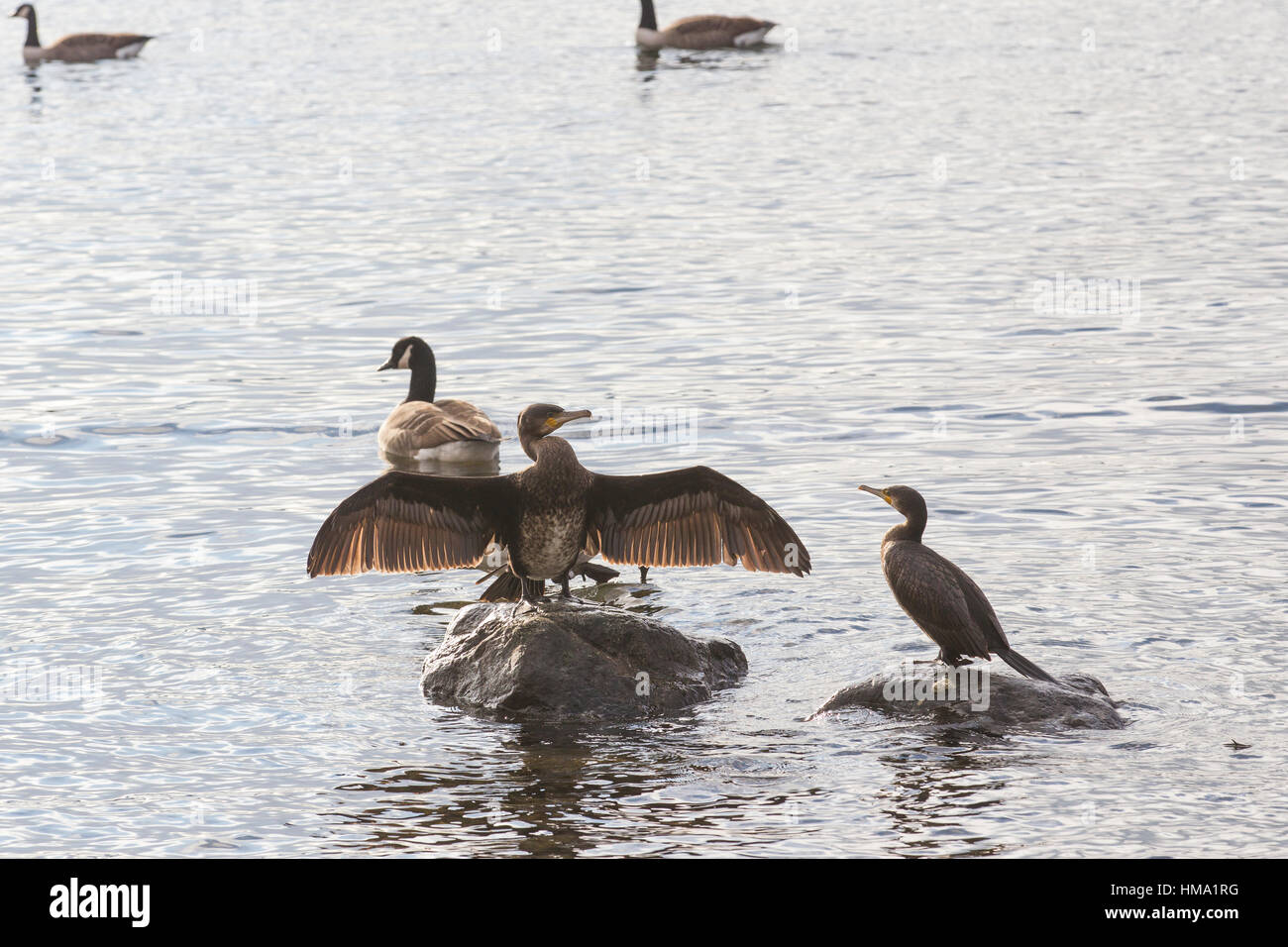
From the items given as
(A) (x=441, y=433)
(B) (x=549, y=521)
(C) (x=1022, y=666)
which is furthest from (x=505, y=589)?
(A) (x=441, y=433)

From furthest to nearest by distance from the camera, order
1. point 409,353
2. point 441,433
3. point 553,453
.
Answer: point 409,353 < point 441,433 < point 553,453

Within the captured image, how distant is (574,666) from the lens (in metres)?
9.41

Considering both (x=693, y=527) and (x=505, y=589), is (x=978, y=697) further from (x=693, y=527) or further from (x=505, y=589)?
(x=505, y=589)

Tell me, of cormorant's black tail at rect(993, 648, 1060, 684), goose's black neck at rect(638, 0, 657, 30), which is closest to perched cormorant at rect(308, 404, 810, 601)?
cormorant's black tail at rect(993, 648, 1060, 684)

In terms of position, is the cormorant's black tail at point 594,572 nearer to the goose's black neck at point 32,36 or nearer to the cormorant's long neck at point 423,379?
the cormorant's long neck at point 423,379

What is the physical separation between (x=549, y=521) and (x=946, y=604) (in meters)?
2.14

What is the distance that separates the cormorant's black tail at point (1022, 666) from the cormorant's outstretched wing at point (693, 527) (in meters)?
1.35

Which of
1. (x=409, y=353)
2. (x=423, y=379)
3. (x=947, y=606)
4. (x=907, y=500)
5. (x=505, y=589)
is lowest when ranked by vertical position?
(x=505, y=589)

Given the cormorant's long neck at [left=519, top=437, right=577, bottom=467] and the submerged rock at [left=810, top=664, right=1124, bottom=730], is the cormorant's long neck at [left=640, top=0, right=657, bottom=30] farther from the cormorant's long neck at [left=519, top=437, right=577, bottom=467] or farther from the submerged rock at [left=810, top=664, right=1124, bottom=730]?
the submerged rock at [left=810, top=664, right=1124, bottom=730]

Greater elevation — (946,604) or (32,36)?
(32,36)

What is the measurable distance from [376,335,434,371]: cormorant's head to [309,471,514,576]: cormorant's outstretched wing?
5.81 m

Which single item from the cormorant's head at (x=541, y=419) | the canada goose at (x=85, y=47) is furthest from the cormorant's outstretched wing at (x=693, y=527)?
the canada goose at (x=85, y=47)

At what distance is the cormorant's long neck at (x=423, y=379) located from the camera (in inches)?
614
